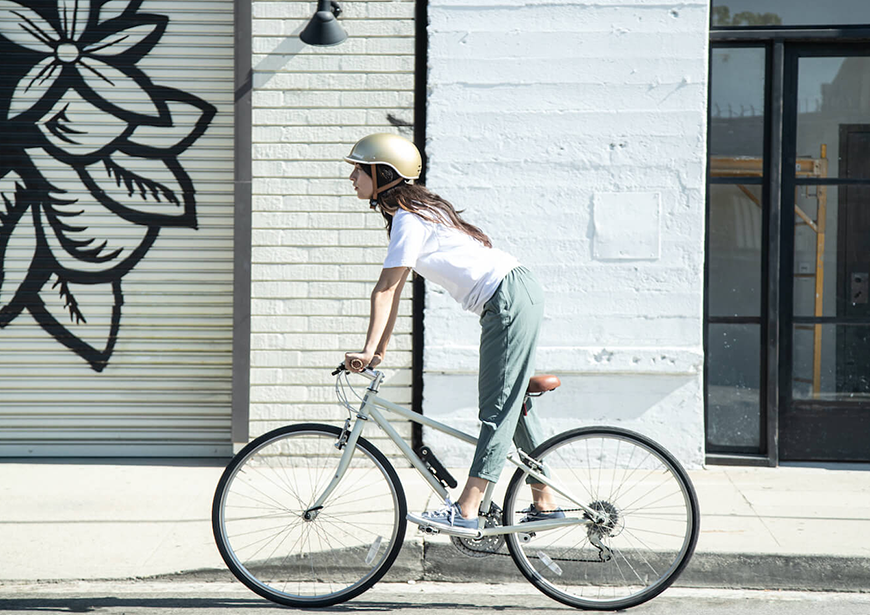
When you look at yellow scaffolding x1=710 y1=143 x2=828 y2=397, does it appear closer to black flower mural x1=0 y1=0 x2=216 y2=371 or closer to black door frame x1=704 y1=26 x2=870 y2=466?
black door frame x1=704 y1=26 x2=870 y2=466

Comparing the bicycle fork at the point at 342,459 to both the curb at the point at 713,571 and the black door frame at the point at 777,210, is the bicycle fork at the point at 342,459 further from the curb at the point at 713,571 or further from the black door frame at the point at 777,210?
the black door frame at the point at 777,210

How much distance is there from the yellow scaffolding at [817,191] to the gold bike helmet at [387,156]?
10.3ft

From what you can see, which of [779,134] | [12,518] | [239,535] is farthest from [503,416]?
[779,134]

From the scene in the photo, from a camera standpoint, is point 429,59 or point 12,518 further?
point 429,59

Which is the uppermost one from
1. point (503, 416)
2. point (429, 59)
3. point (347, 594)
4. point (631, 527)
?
point (429, 59)

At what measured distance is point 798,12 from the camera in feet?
20.6

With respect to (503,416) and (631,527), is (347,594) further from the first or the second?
(631,527)

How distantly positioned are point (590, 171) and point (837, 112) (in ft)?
5.68

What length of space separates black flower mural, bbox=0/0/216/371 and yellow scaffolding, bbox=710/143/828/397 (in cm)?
359

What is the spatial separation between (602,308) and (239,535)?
10.0 ft

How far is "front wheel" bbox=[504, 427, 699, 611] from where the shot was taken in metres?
3.94

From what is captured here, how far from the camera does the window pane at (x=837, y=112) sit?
249 inches

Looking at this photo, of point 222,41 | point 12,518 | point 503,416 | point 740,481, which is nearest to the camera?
point 503,416

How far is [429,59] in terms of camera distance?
245 inches
